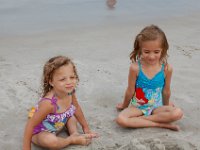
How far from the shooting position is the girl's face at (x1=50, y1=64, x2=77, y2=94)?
9.00 ft

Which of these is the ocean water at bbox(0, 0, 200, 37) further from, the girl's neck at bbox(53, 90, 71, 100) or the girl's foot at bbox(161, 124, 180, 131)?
the girl's foot at bbox(161, 124, 180, 131)

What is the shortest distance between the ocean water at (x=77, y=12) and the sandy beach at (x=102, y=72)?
5 centimetres

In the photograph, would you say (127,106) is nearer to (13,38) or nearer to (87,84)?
(87,84)

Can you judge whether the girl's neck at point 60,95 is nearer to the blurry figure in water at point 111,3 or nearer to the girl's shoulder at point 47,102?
the girl's shoulder at point 47,102

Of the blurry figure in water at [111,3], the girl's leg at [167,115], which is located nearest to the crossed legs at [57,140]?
the girl's leg at [167,115]

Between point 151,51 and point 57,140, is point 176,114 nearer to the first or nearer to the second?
point 151,51

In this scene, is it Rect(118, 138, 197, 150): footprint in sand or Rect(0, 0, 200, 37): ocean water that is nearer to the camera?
Rect(118, 138, 197, 150): footprint in sand

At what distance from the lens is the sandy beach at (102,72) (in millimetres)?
3070

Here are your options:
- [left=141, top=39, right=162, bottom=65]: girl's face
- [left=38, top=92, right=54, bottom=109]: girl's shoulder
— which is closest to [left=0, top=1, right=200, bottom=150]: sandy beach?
[left=38, top=92, right=54, bottom=109]: girl's shoulder

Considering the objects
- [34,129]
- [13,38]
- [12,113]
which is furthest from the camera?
[13,38]

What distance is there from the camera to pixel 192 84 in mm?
4121

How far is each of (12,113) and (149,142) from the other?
1.33m

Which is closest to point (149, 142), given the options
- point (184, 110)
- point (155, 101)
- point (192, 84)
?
point (155, 101)

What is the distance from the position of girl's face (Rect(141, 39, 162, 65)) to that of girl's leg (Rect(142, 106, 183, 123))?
43 centimetres
